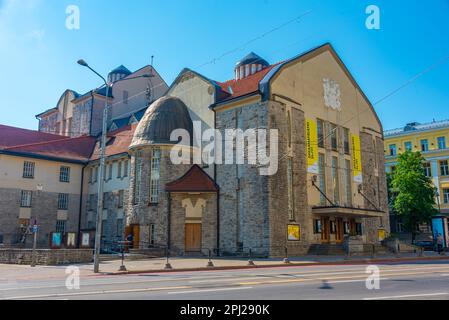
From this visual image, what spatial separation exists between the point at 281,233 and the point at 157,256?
893cm

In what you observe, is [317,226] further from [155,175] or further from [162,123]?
[162,123]

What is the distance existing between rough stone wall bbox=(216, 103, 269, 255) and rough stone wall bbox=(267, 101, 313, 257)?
0.57m

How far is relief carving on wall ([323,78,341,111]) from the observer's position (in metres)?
36.4

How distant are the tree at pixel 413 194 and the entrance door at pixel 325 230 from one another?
19916 mm

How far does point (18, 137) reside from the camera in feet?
135

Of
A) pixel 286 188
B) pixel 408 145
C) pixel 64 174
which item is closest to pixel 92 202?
pixel 64 174

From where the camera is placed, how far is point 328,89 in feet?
120

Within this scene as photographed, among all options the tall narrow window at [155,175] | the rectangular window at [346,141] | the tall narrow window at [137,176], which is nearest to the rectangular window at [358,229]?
the rectangular window at [346,141]

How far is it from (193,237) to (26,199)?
17.2 meters

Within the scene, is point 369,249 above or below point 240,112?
below

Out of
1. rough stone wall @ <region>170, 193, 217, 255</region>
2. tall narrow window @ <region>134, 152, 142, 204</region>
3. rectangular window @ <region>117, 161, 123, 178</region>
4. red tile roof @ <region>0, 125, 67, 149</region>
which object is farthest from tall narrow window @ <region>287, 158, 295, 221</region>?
red tile roof @ <region>0, 125, 67, 149</region>

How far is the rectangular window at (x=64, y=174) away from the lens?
1620 inches

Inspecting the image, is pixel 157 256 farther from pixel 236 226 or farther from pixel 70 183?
pixel 70 183
